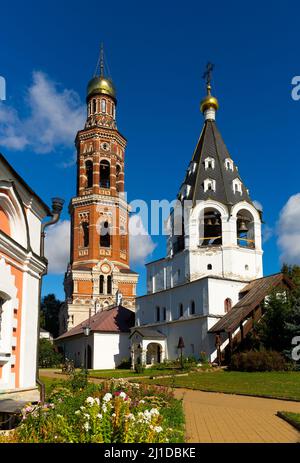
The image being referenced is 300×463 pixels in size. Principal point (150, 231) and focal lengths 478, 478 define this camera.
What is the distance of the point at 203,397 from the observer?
45.6ft

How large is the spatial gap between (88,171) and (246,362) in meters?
34.4

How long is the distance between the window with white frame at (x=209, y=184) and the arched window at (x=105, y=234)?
60.7 feet

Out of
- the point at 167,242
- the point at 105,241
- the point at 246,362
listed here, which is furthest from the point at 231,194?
the point at 105,241

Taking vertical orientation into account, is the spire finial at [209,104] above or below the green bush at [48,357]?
above

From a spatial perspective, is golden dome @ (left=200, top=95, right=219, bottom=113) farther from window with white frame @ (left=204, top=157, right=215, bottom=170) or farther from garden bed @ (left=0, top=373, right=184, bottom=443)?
garden bed @ (left=0, top=373, right=184, bottom=443)

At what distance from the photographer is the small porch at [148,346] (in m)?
31.4

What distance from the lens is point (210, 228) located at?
33.7 metres

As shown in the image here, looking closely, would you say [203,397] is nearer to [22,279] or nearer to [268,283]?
[22,279]

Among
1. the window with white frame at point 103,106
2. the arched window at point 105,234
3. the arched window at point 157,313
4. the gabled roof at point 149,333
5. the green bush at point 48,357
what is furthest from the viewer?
the window with white frame at point 103,106

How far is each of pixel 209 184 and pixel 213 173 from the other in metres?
1.21

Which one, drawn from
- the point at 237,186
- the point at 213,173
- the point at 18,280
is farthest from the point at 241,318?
the point at 18,280

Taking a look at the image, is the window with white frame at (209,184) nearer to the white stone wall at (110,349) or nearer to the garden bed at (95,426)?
the white stone wall at (110,349)

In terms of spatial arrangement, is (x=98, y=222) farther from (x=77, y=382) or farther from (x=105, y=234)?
(x=77, y=382)

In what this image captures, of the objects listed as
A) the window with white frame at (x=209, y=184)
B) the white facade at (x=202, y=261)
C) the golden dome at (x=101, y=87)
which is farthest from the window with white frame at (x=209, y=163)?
the golden dome at (x=101, y=87)
